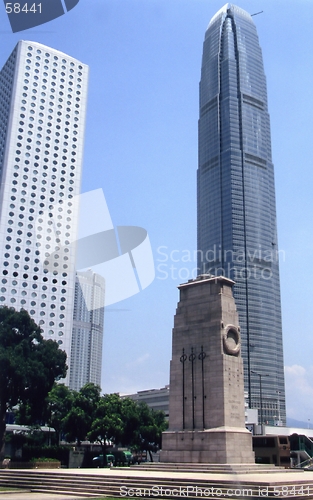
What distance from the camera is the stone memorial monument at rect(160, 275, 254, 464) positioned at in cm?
2998

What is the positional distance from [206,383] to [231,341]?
127 inches

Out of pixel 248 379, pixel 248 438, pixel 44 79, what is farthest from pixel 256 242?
pixel 248 438

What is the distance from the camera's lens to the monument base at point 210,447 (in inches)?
1150

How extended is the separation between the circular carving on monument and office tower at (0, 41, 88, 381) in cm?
5527

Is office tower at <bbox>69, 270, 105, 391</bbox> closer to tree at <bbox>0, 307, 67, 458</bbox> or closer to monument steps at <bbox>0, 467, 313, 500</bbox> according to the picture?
tree at <bbox>0, 307, 67, 458</bbox>

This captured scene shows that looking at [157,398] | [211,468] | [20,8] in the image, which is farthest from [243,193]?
[20,8]

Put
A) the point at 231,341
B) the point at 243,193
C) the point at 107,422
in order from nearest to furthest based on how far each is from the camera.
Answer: the point at 231,341
the point at 107,422
the point at 243,193

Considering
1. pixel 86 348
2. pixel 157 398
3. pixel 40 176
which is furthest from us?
pixel 86 348

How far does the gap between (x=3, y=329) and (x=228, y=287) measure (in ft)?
75.4

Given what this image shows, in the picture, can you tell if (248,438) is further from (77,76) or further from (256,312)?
(256,312)

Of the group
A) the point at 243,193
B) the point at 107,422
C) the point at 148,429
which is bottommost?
the point at 148,429

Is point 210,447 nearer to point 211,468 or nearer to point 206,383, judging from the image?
point 211,468

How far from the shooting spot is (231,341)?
32.8 m

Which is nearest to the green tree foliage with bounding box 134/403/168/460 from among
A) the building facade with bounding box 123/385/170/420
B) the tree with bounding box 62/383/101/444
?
the tree with bounding box 62/383/101/444
